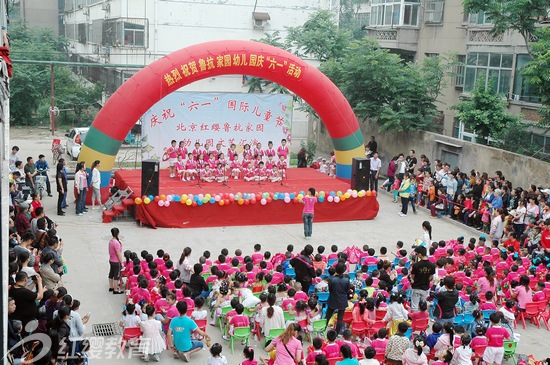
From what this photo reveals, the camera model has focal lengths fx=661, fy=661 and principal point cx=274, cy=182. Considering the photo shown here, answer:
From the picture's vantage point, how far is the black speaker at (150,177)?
15641 millimetres

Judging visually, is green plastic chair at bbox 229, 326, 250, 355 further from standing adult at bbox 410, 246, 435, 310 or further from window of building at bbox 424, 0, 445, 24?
window of building at bbox 424, 0, 445, 24

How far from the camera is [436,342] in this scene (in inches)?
353

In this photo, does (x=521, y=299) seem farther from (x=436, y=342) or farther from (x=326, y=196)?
(x=326, y=196)

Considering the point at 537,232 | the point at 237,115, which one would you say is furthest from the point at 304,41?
the point at 537,232

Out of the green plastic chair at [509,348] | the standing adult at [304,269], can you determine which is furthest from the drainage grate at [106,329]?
the green plastic chair at [509,348]

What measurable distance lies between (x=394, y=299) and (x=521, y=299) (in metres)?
2.62

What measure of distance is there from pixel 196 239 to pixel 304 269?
476cm

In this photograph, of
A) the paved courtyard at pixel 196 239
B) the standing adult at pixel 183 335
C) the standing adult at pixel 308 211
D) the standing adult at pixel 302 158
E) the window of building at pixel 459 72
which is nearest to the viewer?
the standing adult at pixel 183 335

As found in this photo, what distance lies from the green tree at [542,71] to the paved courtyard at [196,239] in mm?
4266

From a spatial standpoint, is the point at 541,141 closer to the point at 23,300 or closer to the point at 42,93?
the point at 23,300

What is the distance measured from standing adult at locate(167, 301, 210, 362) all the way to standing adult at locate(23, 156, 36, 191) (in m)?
8.43

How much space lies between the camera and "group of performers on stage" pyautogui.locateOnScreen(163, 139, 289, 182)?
1825 centimetres

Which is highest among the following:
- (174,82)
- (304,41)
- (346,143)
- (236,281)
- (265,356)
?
(304,41)

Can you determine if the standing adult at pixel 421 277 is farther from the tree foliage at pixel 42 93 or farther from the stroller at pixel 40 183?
the tree foliage at pixel 42 93
